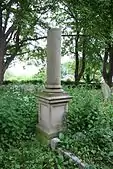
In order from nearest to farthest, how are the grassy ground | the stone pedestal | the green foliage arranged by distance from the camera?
the grassy ground → the green foliage → the stone pedestal

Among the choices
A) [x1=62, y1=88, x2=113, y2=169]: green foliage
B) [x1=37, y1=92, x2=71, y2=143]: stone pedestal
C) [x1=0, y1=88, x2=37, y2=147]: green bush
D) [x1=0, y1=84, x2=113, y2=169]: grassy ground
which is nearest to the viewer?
[x1=0, y1=84, x2=113, y2=169]: grassy ground

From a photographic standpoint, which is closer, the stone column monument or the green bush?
the green bush

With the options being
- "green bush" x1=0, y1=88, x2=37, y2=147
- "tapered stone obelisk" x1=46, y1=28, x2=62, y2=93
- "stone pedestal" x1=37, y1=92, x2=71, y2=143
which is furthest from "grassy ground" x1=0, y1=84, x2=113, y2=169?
"tapered stone obelisk" x1=46, y1=28, x2=62, y2=93

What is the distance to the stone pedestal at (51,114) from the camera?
13.9ft

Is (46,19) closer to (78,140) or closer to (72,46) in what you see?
(72,46)

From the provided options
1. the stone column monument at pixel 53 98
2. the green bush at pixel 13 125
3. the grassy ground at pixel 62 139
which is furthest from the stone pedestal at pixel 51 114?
the green bush at pixel 13 125

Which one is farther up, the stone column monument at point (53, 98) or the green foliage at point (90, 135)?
the stone column monument at point (53, 98)

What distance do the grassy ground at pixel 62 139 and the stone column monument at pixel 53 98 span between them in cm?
21

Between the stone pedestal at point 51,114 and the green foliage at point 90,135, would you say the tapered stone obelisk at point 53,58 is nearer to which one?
the stone pedestal at point 51,114

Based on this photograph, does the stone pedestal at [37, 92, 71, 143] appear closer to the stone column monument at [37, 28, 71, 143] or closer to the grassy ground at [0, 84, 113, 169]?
the stone column monument at [37, 28, 71, 143]

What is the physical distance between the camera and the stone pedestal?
4.24m

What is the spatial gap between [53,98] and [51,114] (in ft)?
1.04

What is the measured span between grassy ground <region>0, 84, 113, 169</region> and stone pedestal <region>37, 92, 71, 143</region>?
168 millimetres

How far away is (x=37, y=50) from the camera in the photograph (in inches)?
555
